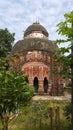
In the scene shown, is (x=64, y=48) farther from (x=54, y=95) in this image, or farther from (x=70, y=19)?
(x=54, y=95)

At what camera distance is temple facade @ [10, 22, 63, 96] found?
120 feet

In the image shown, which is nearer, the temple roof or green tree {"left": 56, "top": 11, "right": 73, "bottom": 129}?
green tree {"left": 56, "top": 11, "right": 73, "bottom": 129}

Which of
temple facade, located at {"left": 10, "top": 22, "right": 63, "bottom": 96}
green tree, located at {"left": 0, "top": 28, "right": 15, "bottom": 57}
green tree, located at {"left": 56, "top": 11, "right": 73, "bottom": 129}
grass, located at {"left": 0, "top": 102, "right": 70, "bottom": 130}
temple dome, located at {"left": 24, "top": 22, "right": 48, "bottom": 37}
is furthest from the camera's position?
green tree, located at {"left": 0, "top": 28, "right": 15, "bottom": 57}

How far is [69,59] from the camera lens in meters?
11.9

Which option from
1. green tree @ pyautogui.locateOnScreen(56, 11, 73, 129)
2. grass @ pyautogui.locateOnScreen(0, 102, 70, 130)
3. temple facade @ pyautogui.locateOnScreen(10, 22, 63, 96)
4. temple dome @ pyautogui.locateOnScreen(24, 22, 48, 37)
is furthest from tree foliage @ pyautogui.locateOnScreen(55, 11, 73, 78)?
temple dome @ pyautogui.locateOnScreen(24, 22, 48, 37)

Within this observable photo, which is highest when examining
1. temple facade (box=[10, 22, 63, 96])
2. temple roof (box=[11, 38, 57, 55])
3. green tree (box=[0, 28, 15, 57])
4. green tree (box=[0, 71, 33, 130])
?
green tree (box=[0, 28, 15, 57])

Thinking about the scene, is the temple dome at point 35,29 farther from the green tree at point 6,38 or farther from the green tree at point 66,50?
the green tree at point 66,50

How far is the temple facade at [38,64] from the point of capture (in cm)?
3650

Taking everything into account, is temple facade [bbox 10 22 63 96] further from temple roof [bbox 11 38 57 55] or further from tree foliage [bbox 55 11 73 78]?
tree foliage [bbox 55 11 73 78]

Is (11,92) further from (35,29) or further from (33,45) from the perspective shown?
(35,29)

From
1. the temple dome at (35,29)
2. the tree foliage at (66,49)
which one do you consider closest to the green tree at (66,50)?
the tree foliage at (66,49)

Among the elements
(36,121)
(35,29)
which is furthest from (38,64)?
(36,121)

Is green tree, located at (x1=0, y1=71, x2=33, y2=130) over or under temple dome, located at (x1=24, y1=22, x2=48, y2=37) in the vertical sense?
under

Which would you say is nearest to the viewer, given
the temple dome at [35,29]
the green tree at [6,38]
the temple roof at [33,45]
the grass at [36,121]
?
the grass at [36,121]
